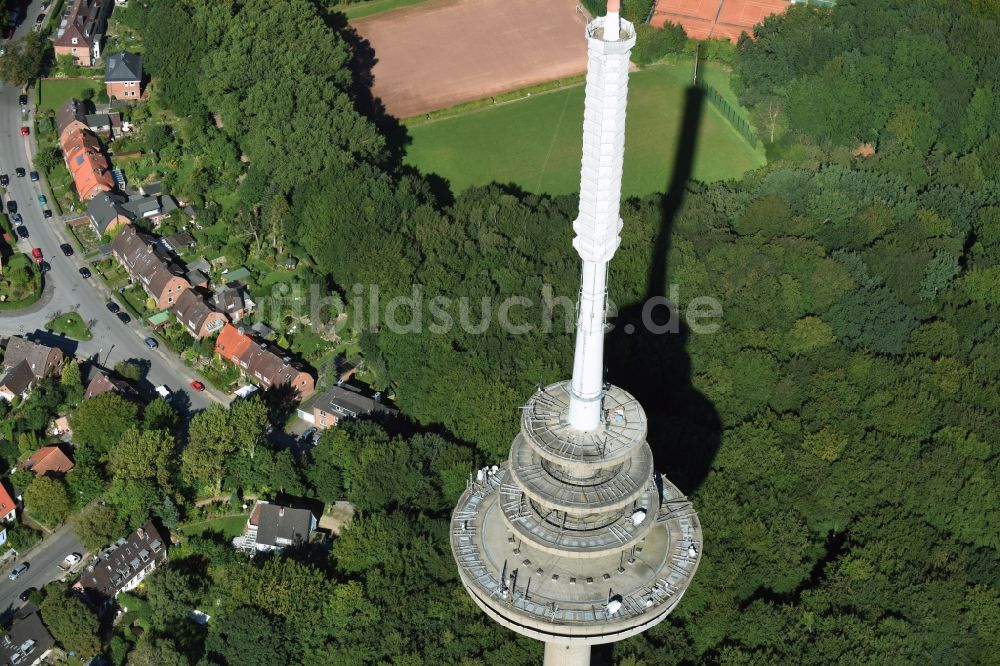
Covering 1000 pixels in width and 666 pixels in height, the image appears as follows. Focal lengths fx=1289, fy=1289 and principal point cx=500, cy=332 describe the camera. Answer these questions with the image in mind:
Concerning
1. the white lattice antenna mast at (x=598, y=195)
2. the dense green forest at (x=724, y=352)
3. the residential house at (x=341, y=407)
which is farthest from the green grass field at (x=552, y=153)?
the white lattice antenna mast at (x=598, y=195)

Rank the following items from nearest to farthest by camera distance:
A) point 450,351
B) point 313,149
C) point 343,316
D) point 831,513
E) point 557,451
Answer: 1. point 557,451
2. point 831,513
3. point 450,351
4. point 343,316
5. point 313,149

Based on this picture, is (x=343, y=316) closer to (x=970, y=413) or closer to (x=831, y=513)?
(x=831, y=513)

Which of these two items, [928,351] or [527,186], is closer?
[928,351]

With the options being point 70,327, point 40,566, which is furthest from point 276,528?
point 70,327

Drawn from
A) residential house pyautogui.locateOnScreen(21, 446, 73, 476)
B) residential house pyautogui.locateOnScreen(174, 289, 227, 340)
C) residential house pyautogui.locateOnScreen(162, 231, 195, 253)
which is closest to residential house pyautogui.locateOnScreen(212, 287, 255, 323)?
residential house pyautogui.locateOnScreen(174, 289, 227, 340)

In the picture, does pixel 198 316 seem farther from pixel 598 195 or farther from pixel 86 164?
pixel 598 195

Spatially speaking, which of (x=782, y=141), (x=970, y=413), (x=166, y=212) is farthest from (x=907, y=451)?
(x=166, y=212)

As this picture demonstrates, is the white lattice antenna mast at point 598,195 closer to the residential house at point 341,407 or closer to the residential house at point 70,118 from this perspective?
the residential house at point 341,407
